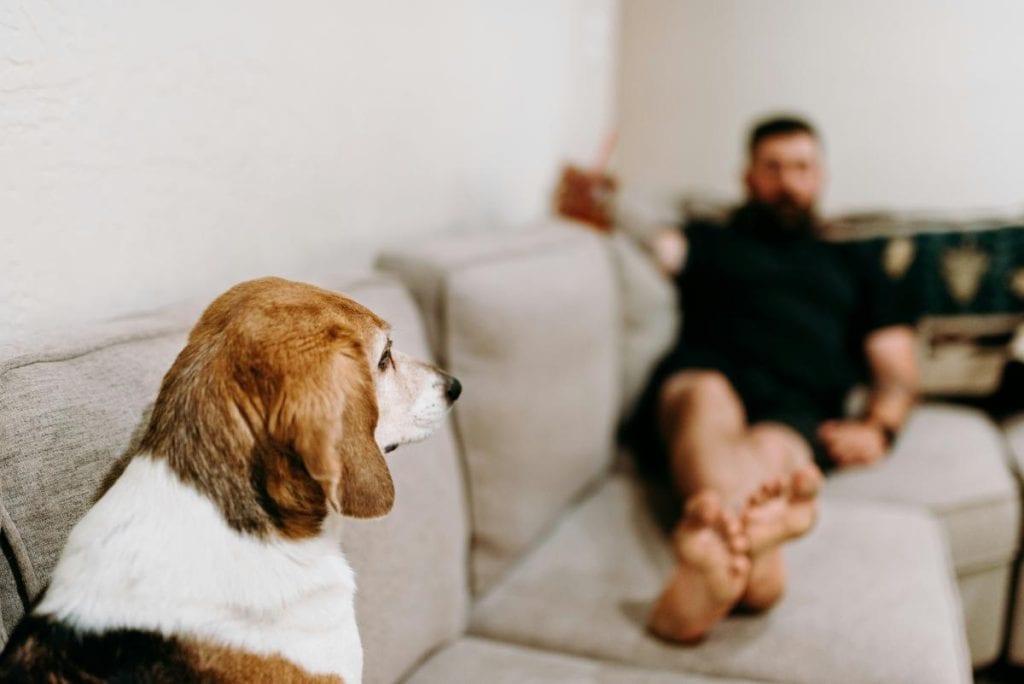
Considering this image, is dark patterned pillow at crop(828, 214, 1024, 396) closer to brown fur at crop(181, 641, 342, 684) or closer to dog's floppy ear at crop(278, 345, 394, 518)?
dog's floppy ear at crop(278, 345, 394, 518)

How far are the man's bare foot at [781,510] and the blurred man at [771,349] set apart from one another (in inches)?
9.2

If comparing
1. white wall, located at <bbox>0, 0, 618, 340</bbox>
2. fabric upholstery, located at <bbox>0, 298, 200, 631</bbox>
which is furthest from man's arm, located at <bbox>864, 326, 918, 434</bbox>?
fabric upholstery, located at <bbox>0, 298, 200, 631</bbox>

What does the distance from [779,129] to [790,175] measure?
0.15 meters

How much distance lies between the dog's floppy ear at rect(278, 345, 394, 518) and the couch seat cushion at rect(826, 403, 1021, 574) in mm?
1408

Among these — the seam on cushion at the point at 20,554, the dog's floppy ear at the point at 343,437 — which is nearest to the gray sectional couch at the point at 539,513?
the seam on cushion at the point at 20,554

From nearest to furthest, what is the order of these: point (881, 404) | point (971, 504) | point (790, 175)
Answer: point (971, 504) → point (881, 404) → point (790, 175)

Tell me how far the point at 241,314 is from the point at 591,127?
2.54 meters

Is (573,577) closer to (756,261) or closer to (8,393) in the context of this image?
(8,393)

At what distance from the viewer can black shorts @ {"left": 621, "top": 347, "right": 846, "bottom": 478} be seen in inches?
81.0

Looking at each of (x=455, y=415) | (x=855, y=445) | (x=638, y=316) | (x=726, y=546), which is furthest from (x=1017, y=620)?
(x=455, y=415)

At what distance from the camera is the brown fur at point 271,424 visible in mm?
792

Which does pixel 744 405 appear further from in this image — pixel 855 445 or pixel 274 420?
pixel 274 420

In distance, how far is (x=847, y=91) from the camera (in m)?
3.08

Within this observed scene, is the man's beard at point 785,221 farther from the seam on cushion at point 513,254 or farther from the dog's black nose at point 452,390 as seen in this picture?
the dog's black nose at point 452,390
